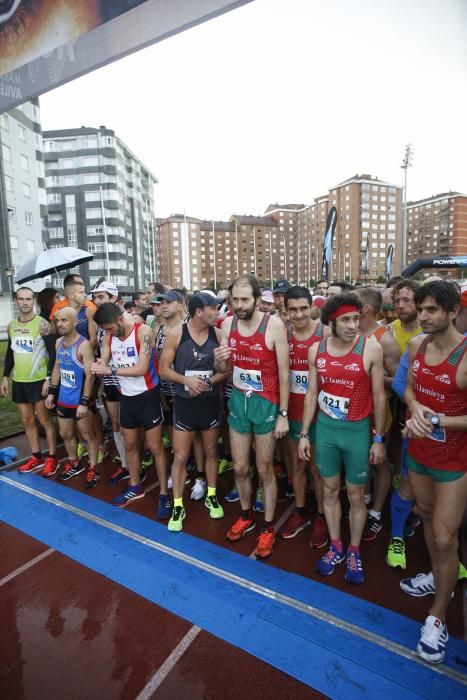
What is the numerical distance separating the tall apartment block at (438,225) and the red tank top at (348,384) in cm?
11822

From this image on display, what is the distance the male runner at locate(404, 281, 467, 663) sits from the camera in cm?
238

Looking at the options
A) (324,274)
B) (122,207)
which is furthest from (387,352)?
(122,207)

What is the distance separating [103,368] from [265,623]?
9.27ft

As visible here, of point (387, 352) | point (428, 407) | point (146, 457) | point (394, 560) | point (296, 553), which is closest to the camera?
point (428, 407)

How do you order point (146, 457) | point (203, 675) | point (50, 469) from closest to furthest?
point (203, 675)
point (50, 469)
point (146, 457)

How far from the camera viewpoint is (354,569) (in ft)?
10.2

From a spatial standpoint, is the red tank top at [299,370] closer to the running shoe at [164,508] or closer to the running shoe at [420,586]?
the running shoe at [420,586]

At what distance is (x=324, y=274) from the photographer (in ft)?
61.5

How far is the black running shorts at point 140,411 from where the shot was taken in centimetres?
433

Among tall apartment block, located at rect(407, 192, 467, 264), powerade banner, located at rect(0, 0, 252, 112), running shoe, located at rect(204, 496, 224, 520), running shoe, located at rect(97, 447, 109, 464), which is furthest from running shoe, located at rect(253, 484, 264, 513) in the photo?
tall apartment block, located at rect(407, 192, 467, 264)

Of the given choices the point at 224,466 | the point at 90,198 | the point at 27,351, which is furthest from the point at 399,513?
the point at 90,198

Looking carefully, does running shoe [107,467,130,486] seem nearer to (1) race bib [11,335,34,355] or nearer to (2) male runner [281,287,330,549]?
(1) race bib [11,335,34,355]

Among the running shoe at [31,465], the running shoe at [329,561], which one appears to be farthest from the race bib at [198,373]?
→ the running shoe at [31,465]

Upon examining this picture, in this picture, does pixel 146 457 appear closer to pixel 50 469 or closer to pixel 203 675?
pixel 50 469
